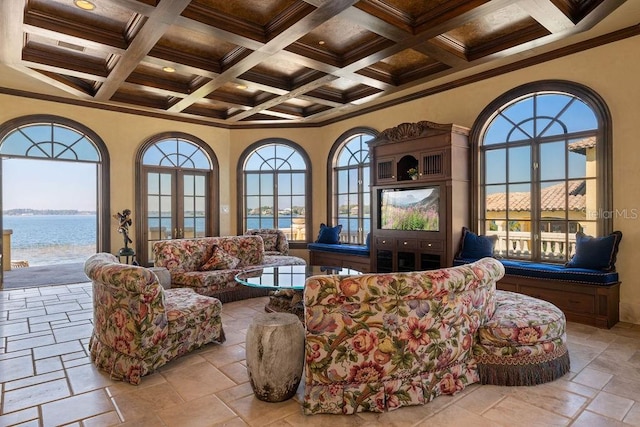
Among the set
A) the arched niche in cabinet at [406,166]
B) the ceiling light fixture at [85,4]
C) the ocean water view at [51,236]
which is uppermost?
the ceiling light fixture at [85,4]

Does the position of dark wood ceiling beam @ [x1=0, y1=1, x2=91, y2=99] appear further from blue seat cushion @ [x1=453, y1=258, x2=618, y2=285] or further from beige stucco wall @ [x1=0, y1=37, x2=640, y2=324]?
blue seat cushion @ [x1=453, y1=258, x2=618, y2=285]

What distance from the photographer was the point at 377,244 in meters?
6.02

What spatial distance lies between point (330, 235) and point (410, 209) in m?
2.17

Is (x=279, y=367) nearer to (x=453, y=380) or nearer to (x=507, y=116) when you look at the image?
(x=453, y=380)

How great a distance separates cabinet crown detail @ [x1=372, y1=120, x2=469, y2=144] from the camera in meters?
5.07

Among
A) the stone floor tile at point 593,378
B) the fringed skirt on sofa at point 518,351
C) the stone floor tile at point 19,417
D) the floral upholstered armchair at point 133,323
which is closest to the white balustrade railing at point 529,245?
the stone floor tile at point 593,378

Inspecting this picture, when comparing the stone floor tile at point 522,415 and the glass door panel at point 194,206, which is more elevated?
the glass door panel at point 194,206

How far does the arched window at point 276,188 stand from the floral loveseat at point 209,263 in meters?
2.41

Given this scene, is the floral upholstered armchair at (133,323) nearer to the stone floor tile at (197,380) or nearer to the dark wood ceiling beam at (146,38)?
the stone floor tile at (197,380)

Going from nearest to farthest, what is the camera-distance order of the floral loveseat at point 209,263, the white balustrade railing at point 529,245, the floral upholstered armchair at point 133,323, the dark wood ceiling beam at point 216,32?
the floral upholstered armchair at point 133,323 < the dark wood ceiling beam at point 216,32 < the white balustrade railing at point 529,245 < the floral loveseat at point 209,263

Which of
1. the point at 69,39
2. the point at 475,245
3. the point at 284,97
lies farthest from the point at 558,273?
the point at 69,39

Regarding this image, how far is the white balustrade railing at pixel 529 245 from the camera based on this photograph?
448 cm

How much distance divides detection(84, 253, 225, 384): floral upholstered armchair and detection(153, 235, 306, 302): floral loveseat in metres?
1.71

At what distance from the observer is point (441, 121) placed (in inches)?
225
